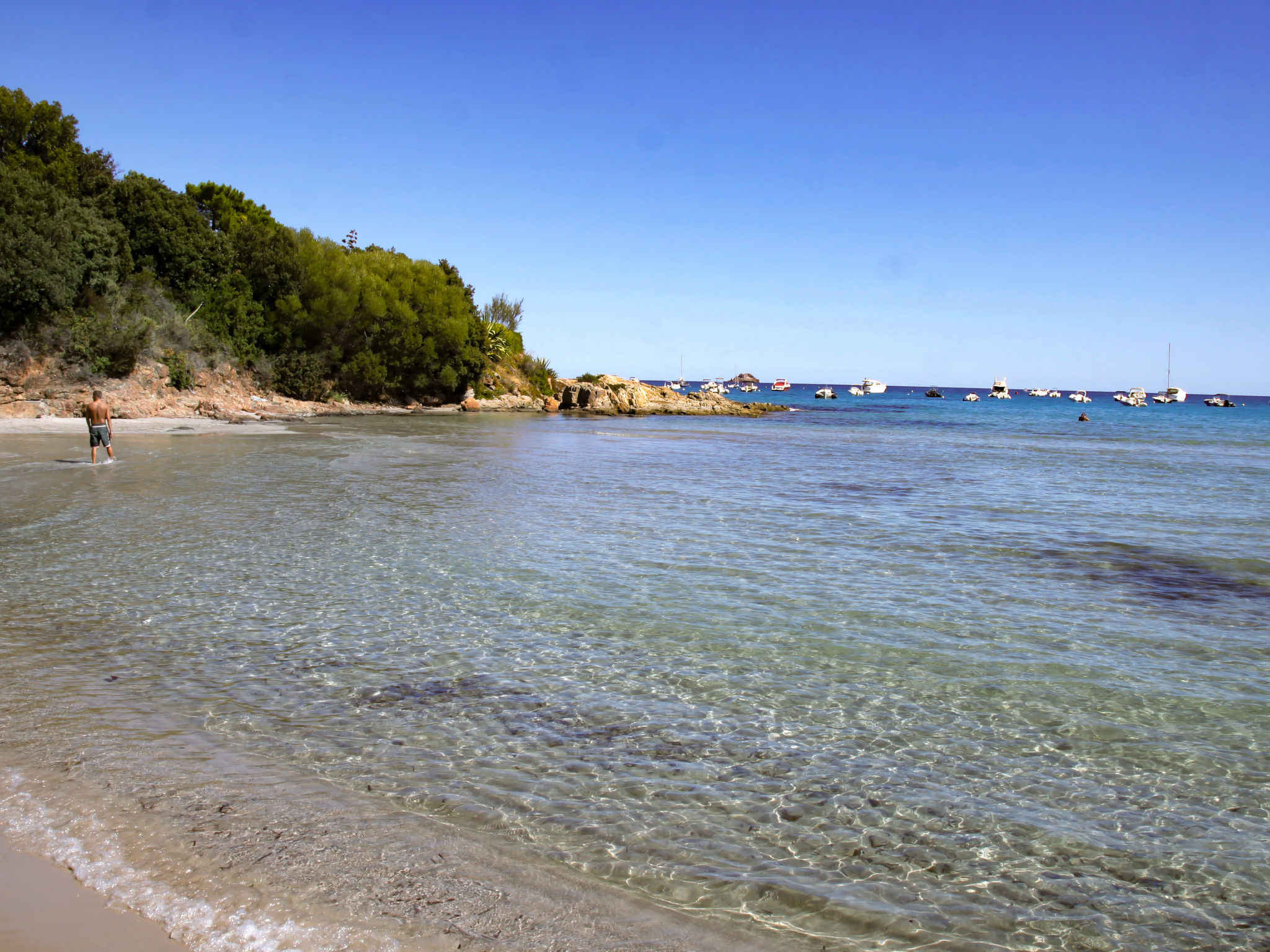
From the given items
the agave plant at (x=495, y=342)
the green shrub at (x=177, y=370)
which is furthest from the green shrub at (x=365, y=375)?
the green shrub at (x=177, y=370)

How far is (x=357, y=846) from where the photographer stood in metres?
4.59

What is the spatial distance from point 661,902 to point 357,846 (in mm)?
1654

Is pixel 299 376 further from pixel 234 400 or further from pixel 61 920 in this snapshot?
pixel 61 920

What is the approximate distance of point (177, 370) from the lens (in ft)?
140

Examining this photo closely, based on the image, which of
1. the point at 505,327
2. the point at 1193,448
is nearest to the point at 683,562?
the point at 1193,448

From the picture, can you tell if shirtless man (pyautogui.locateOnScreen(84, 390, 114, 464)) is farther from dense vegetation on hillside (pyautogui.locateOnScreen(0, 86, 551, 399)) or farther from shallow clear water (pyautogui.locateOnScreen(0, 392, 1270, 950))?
dense vegetation on hillside (pyautogui.locateOnScreen(0, 86, 551, 399))

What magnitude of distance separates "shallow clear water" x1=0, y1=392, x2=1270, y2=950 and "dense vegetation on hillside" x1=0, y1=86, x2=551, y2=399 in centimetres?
2410

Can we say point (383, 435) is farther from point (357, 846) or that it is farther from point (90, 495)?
point (357, 846)

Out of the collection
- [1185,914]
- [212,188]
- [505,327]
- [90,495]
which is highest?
[212,188]

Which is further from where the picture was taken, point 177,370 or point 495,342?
point 495,342

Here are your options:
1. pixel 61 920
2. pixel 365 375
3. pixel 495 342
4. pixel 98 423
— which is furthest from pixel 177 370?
pixel 61 920

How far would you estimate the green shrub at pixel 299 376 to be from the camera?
172 feet

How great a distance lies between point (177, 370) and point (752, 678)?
141 ft

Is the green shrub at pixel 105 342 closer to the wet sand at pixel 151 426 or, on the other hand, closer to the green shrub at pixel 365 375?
the wet sand at pixel 151 426
